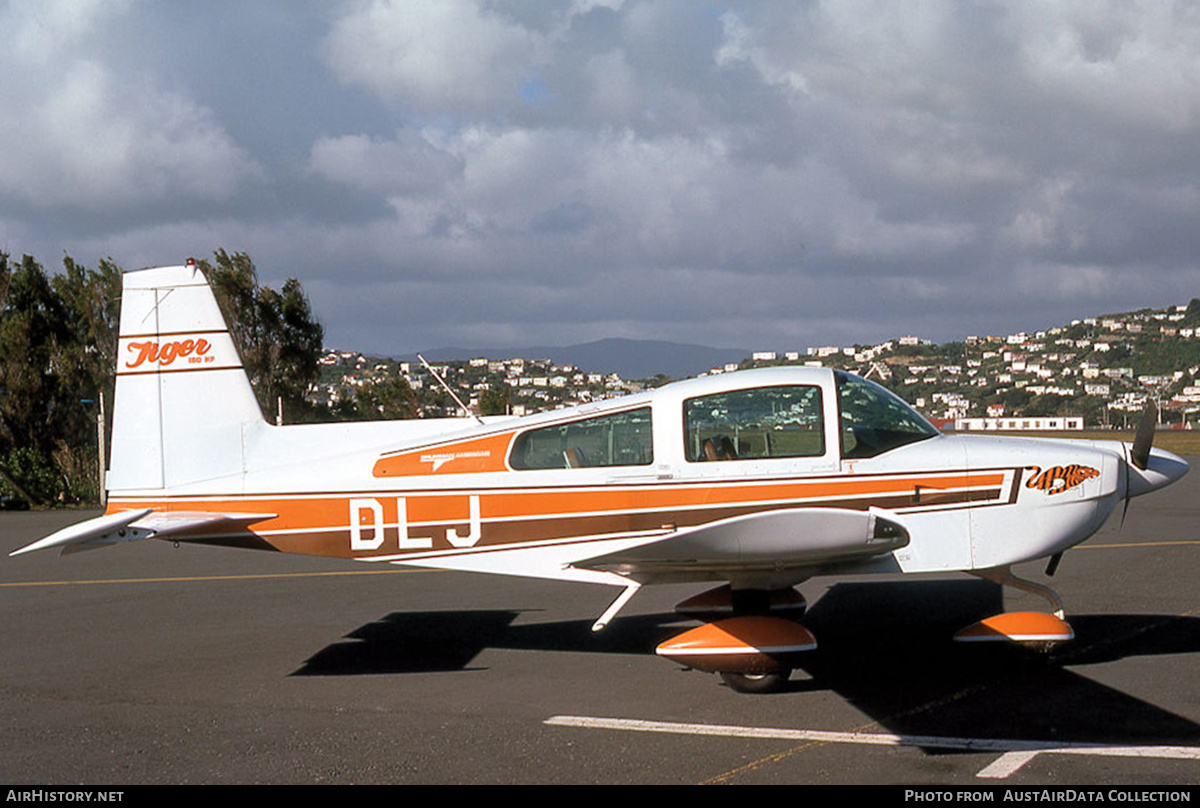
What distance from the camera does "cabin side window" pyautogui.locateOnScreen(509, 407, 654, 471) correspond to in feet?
24.6

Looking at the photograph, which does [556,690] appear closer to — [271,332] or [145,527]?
[145,527]

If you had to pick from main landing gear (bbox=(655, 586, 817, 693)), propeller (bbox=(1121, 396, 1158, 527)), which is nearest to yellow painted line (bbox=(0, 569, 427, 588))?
main landing gear (bbox=(655, 586, 817, 693))

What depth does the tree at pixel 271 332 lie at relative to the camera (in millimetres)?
27859

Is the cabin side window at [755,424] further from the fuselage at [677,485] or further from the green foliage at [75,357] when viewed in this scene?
the green foliage at [75,357]

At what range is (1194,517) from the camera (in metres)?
17.6

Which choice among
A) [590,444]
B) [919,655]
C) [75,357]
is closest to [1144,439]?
[919,655]

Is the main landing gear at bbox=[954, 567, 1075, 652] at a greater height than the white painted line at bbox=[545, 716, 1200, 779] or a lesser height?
greater

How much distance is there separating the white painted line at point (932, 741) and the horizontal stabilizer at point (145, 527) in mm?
3194

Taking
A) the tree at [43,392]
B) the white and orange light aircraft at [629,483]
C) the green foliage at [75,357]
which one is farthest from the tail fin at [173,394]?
the tree at [43,392]

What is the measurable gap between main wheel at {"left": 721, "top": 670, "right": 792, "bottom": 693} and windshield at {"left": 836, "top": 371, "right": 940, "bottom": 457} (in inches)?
64.2

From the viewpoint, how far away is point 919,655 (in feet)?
25.4

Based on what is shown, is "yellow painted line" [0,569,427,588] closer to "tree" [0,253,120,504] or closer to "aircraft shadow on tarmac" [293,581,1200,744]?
"aircraft shadow on tarmac" [293,581,1200,744]

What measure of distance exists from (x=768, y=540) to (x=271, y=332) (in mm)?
24495

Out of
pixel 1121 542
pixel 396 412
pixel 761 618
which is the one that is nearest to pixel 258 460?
pixel 761 618
